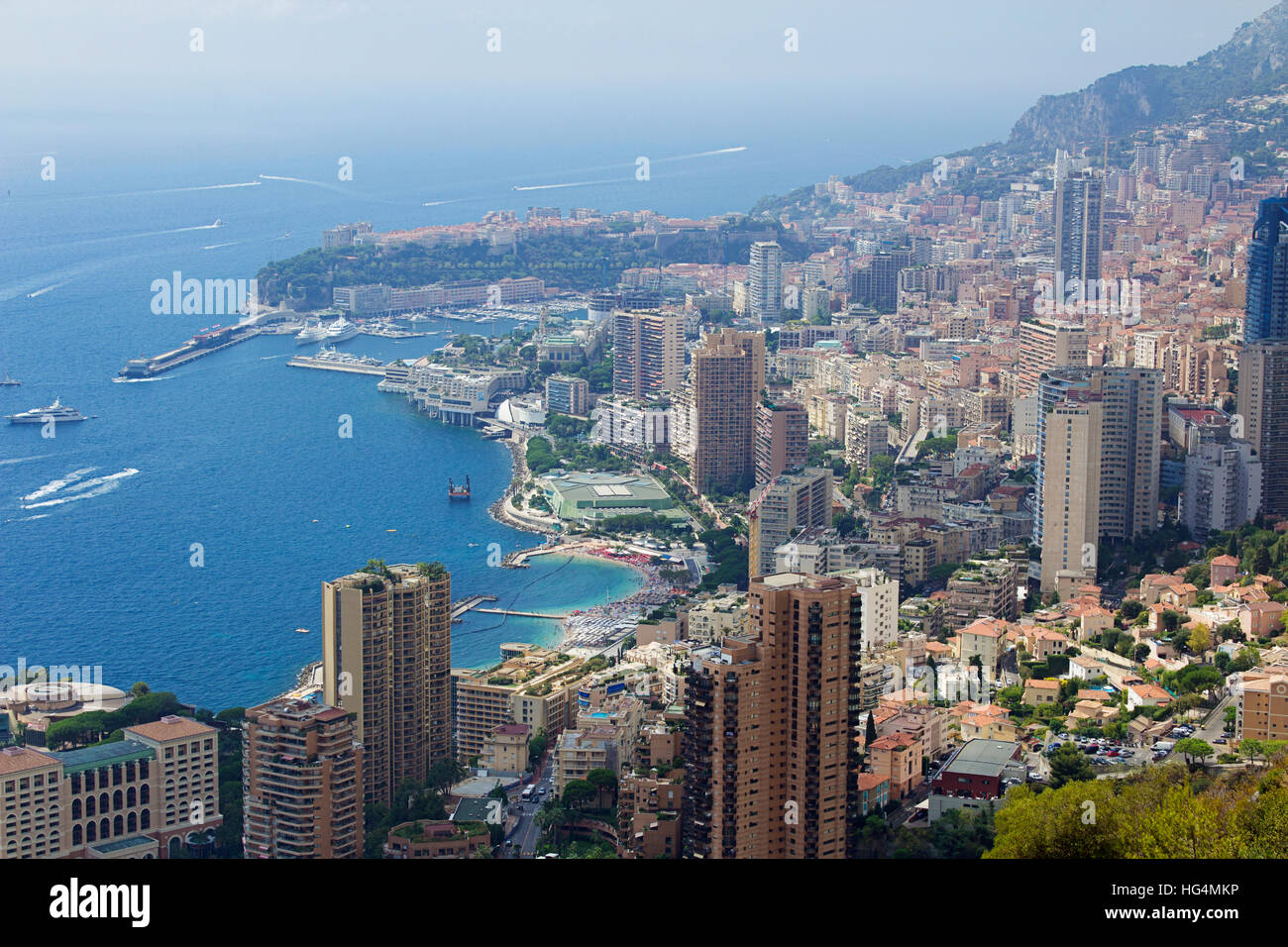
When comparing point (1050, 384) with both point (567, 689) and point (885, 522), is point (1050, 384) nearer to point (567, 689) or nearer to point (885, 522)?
point (885, 522)

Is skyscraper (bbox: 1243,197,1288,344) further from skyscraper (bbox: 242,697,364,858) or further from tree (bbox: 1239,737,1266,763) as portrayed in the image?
skyscraper (bbox: 242,697,364,858)

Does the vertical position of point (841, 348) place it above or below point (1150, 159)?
below

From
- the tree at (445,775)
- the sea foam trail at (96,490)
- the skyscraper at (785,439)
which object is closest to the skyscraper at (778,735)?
the tree at (445,775)

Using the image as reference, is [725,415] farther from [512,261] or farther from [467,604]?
[512,261]

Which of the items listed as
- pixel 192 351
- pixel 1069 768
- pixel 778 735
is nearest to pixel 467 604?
pixel 1069 768

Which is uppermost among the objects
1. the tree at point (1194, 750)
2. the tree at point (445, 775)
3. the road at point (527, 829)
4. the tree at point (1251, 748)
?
the tree at point (1251, 748)

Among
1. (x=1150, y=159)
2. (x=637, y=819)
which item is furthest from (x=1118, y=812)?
(x=1150, y=159)

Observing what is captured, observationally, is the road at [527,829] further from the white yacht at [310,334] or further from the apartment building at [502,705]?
the white yacht at [310,334]
